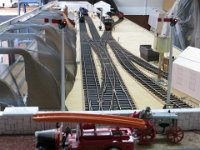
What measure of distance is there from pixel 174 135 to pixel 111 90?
4.82 ft

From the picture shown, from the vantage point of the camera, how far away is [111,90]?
2650 millimetres

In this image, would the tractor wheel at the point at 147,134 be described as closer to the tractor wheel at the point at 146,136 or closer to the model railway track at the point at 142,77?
the tractor wheel at the point at 146,136

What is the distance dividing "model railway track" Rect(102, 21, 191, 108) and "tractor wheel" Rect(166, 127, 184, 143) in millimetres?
966

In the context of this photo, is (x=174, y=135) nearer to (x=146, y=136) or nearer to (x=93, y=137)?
(x=146, y=136)

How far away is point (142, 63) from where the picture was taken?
→ 371 centimetres

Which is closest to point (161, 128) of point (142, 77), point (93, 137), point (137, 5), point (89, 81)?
point (93, 137)

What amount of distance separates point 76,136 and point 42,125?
277 millimetres

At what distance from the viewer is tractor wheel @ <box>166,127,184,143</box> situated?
3.93 feet

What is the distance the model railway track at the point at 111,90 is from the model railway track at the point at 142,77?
17 cm

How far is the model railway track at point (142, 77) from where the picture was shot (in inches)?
88.7

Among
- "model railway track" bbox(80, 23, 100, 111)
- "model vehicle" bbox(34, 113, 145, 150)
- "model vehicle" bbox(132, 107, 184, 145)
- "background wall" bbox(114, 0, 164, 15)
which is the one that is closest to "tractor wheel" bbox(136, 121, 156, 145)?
"model vehicle" bbox(132, 107, 184, 145)

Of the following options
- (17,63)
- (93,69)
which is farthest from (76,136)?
(93,69)

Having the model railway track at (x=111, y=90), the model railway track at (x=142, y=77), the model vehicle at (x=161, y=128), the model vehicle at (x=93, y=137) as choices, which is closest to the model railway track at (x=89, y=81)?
the model railway track at (x=111, y=90)

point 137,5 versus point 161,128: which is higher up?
point 137,5
